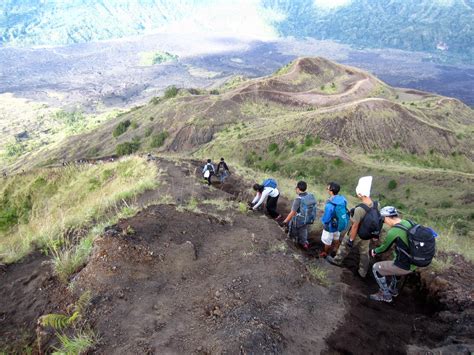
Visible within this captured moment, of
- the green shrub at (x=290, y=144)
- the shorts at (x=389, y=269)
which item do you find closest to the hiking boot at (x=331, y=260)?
the shorts at (x=389, y=269)

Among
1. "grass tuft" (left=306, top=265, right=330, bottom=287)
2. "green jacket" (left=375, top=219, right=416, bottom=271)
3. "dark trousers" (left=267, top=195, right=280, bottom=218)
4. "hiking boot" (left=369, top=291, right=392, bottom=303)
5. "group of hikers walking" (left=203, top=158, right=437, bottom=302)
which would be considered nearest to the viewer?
"group of hikers walking" (left=203, top=158, right=437, bottom=302)

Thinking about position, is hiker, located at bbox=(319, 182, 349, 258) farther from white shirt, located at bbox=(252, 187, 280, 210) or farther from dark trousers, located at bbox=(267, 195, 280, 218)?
dark trousers, located at bbox=(267, 195, 280, 218)

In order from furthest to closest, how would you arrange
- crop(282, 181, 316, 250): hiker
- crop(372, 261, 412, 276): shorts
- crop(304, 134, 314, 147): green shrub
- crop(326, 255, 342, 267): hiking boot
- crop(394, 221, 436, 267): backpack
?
crop(304, 134, 314, 147): green shrub < crop(282, 181, 316, 250): hiker < crop(326, 255, 342, 267): hiking boot < crop(372, 261, 412, 276): shorts < crop(394, 221, 436, 267): backpack

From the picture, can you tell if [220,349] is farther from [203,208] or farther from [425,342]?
[203,208]

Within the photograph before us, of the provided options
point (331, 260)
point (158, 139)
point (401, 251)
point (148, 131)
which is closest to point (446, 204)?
point (331, 260)

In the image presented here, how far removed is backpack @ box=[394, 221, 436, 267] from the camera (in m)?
6.15

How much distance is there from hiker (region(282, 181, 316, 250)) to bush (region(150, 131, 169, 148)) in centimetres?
5126

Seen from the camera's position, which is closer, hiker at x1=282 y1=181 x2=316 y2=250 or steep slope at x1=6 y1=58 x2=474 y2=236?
hiker at x1=282 y1=181 x2=316 y2=250

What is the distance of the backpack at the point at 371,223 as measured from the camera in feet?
24.8

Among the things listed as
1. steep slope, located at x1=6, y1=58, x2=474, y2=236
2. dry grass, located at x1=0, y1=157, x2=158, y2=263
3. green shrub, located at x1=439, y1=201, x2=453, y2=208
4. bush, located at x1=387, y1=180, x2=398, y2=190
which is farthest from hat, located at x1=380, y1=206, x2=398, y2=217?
bush, located at x1=387, y1=180, x2=398, y2=190

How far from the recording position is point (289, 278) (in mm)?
6730

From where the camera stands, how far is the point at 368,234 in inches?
302

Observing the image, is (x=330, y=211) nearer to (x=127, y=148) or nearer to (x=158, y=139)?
(x=127, y=148)

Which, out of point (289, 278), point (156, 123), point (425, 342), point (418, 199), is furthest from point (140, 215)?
point (156, 123)
